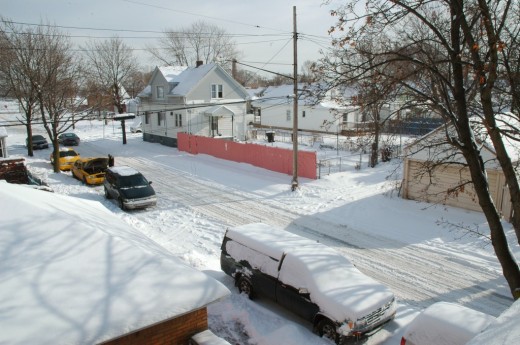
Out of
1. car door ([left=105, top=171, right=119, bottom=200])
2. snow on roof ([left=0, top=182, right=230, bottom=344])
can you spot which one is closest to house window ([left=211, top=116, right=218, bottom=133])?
car door ([left=105, top=171, right=119, bottom=200])

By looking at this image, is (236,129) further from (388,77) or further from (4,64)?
(388,77)

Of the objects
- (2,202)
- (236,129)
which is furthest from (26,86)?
(2,202)

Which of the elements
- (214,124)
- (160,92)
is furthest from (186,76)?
(214,124)

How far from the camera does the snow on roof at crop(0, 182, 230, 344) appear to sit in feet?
16.8

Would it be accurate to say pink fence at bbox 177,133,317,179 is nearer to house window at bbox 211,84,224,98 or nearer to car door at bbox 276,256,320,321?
house window at bbox 211,84,224,98

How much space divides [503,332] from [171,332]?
15.5ft

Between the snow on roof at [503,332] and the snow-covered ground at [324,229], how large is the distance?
16.9 feet

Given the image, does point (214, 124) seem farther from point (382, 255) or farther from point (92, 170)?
point (382, 255)

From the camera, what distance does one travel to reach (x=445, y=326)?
7.20 metres

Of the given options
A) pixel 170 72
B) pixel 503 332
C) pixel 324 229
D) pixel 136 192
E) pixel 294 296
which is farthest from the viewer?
pixel 170 72

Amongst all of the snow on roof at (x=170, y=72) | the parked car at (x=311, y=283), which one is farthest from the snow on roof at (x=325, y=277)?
the snow on roof at (x=170, y=72)

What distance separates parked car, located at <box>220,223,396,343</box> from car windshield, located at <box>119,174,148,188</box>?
942 cm

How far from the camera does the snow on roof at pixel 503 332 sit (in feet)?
9.77

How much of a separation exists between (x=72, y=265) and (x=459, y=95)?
745cm
